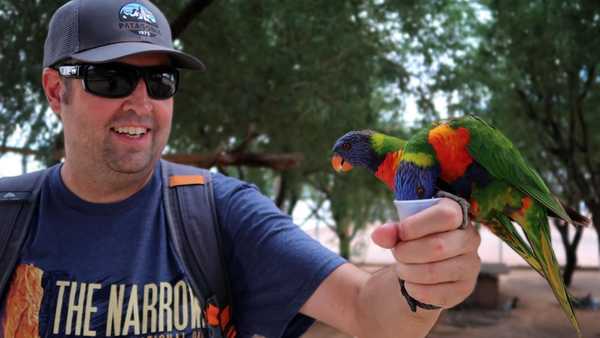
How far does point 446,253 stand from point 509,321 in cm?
882

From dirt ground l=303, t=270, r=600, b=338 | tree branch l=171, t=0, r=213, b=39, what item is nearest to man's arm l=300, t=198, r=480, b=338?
tree branch l=171, t=0, r=213, b=39

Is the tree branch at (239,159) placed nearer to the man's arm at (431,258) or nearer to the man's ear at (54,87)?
the man's ear at (54,87)

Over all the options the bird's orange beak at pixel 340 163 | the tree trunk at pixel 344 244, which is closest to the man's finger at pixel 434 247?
the bird's orange beak at pixel 340 163

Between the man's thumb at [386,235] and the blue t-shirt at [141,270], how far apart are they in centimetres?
53

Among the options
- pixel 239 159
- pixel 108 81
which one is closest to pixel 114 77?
pixel 108 81

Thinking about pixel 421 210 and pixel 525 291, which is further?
pixel 525 291

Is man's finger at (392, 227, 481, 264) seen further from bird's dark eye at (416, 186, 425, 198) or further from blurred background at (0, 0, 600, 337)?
blurred background at (0, 0, 600, 337)

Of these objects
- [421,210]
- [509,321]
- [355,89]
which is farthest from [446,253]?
Result: [509,321]

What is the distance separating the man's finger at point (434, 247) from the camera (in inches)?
33.3

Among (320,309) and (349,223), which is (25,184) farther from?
(349,223)

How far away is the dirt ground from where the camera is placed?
7652 mm

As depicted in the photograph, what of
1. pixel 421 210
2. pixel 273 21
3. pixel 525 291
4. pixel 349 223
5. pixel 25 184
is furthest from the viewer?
pixel 349 223

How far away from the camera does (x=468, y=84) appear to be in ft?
19.0

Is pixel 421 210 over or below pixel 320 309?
over
